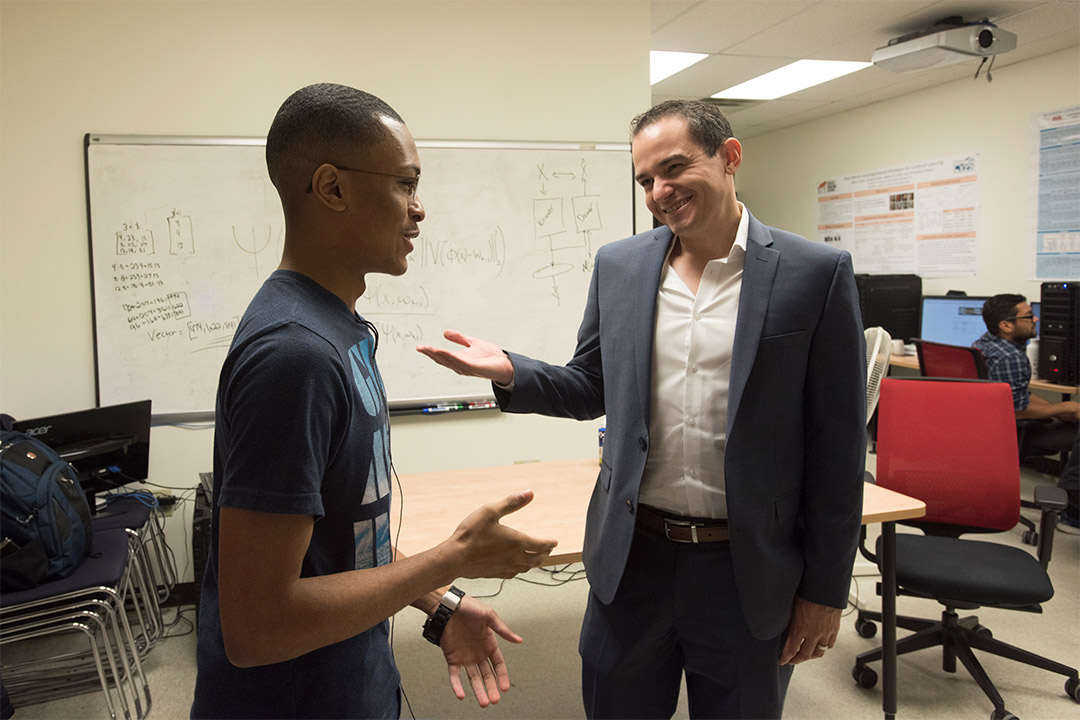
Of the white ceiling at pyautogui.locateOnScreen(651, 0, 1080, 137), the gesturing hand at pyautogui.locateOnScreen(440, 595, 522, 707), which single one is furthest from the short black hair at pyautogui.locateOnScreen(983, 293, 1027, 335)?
the gesturing hand at pyautogui.locateOnScreen(440, 595, 522, 707)

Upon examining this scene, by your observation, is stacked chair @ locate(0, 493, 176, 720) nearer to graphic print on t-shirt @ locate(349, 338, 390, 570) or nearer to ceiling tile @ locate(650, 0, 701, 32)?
graphic print on t-shirt @ locate(349, 338, 390, 570)

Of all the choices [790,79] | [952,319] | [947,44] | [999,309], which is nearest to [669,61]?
[790,79]

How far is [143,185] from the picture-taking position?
3.23m

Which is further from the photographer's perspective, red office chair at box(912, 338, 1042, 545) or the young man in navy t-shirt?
red office chair at box(912, 338, 1042, 545)

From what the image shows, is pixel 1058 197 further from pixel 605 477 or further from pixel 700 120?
pixel 605 477

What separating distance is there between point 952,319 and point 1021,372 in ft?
3.89

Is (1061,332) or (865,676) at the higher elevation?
(1061,332)

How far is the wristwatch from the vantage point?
1.17 m

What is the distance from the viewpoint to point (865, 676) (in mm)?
2627

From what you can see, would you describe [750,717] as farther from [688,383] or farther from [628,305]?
[628,305]

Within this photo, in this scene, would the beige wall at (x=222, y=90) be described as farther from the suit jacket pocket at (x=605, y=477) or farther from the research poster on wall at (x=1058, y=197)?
the research poster on wall at (x=1058, y=197)

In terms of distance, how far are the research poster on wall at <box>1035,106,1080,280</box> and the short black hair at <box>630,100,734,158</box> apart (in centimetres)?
460

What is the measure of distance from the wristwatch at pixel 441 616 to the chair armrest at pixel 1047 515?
7.63 ft

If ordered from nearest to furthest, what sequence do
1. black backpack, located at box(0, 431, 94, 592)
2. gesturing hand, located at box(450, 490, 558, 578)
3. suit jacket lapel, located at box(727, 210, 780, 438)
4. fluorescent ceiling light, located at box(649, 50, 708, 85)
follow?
1. gesturing hand, located at box(450, 490, 558, 578)
2. suit jacket lapel, located at box(727, 210, 780, 438)
3. black backpack, located at box(0, 431, 94, 592)
4. fluorescent ceiling light, located at box(649, 50, 708, 85)
